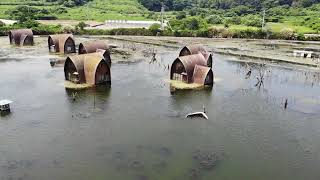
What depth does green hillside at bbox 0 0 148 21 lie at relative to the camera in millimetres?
129625

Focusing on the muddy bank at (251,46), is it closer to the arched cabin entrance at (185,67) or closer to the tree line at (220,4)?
the arched cabin entrance at (185,67)

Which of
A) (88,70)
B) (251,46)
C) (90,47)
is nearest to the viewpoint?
(88,70)

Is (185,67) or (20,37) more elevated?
(20,37)

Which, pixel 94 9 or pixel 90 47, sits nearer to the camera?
pixel 90 47

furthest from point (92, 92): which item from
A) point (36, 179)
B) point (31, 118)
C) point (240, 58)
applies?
point (240, 58)

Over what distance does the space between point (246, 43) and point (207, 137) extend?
194ft

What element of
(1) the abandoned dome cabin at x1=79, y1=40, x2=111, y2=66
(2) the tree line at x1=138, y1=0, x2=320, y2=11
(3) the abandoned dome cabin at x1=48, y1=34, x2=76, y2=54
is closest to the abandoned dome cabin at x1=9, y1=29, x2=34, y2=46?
(3) the abandoned dome cabin at x1=48, y1=34, x2=76, y2=54

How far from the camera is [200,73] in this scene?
4847cm

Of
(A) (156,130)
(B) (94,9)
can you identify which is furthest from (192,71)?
(B) (94,9)

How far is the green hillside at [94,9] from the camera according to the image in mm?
129625

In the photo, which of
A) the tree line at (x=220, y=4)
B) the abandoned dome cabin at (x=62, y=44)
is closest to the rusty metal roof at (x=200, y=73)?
the abandoned dome cabin at (x=62, y=44)

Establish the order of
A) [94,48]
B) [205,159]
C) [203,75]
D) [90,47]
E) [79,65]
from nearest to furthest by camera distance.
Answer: [205,159], [79,65], [203,75], [90,47], [94,48]

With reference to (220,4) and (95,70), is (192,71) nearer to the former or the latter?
(95,70)

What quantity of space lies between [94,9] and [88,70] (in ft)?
350
